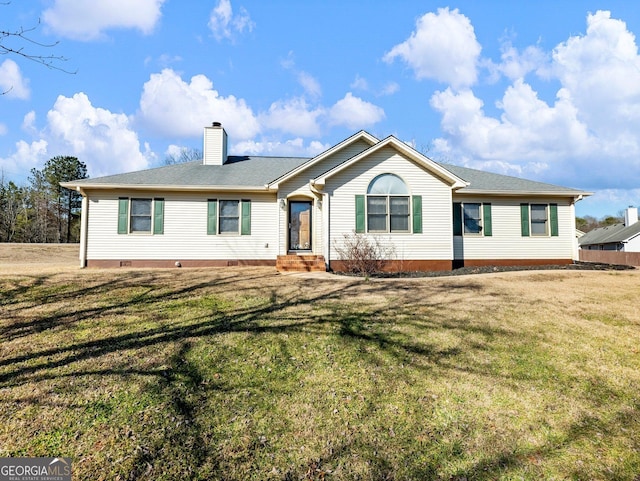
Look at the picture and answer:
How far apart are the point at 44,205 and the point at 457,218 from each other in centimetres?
3809

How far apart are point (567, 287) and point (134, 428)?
31.5 ft

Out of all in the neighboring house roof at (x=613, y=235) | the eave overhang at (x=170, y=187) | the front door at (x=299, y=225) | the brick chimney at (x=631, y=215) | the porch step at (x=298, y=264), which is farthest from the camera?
the brick chimney at (x=631, y=215)

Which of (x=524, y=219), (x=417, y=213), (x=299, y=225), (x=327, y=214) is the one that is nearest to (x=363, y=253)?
(x=327, y=214)

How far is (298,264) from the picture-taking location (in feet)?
39.1

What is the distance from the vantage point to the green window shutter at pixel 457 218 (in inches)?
530

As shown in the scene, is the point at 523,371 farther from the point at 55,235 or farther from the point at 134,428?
the point at 55,235

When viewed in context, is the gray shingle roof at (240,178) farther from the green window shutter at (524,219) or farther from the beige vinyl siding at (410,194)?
the beige vinyl siding at (410,194)

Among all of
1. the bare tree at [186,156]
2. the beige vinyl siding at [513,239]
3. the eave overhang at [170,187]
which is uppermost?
the bare tree at [186,156]

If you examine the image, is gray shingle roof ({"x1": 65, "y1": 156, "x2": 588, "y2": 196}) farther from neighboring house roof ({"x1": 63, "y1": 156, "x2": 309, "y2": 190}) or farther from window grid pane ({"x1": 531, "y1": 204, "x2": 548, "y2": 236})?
window grid pane ({"x1": 531, "y1": 204, "x2": 548, "y2": 236})

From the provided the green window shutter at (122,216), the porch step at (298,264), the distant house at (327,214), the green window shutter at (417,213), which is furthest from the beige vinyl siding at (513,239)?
the green window shutter at (122,216)

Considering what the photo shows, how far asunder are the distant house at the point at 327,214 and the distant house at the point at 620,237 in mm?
25682

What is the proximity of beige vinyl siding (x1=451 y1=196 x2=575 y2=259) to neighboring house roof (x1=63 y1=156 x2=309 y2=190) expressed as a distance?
312 inches

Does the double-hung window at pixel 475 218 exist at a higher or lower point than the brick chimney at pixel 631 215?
lower

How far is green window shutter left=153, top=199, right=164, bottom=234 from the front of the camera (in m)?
12.8
